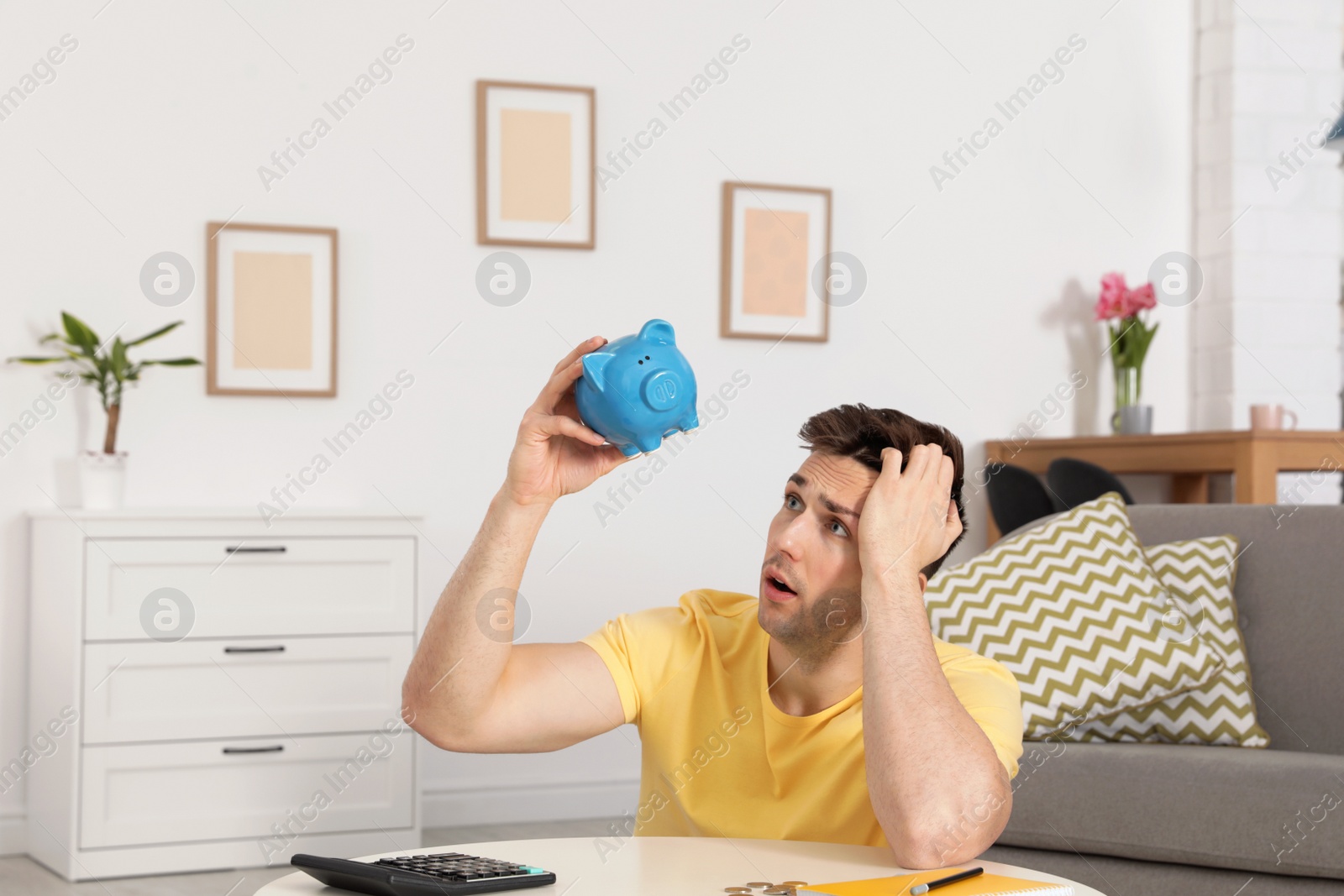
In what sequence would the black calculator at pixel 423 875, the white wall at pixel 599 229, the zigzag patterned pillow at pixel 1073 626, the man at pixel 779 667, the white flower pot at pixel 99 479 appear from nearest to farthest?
the black calculator at pixel 423 875
the man at pixel 779 667
the zigzag patterned pillow at pixel 1073 626
the white flower pot at pixel 99 479
the white wall at pixel 599 229

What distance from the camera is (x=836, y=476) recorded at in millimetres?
1484

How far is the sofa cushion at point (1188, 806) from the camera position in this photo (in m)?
1.96

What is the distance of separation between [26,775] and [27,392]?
0.95 m

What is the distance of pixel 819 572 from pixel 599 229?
2.56 meters

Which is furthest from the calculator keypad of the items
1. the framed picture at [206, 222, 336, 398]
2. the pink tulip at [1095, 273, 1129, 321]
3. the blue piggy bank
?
the pink tulip at [1095, 273, 1129, 321]

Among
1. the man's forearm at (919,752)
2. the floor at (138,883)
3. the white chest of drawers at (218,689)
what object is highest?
the man's forearm at (919,752)

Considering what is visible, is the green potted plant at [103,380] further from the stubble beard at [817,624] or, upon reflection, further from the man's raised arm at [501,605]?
the stubble beard at [817,624]

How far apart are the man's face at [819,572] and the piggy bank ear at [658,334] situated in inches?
11.9

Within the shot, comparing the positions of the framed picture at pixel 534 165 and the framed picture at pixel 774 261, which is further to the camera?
the framed picture at pixel 774 261

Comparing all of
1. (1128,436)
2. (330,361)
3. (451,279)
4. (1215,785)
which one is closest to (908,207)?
(1128,436)

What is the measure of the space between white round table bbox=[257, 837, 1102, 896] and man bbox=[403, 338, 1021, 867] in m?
0.08

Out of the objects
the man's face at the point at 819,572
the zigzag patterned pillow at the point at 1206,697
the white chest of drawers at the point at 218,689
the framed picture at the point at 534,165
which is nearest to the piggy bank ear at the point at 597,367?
→ the man's face at the point at 819,572

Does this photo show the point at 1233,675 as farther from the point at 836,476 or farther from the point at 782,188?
the point at 782,188

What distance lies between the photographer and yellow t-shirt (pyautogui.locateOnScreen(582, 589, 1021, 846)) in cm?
138
